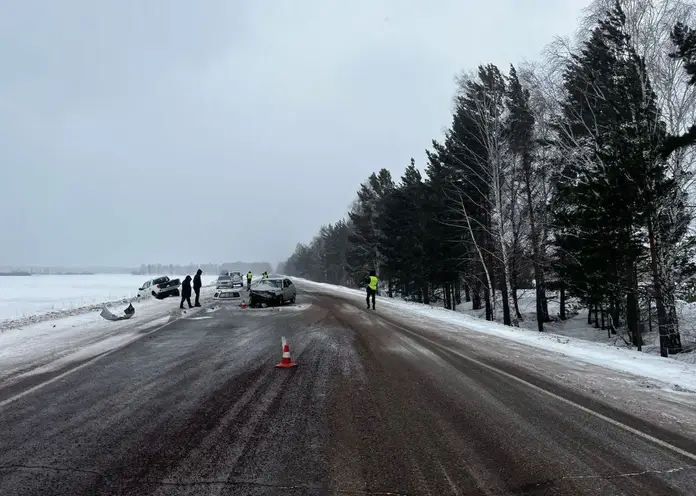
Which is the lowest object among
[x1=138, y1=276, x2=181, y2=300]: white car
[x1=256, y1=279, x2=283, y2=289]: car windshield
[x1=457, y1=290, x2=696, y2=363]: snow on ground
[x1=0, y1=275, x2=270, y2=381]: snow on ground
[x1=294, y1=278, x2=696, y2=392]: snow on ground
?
[x1=457, y1=290, x2=696, y2=363]: snow on ground

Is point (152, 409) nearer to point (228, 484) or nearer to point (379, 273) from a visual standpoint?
point (228, 484)

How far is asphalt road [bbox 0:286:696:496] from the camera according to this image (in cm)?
341

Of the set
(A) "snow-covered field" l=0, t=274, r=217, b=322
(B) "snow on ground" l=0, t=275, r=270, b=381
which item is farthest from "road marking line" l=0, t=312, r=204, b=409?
(A) "snow-covered field" l=0, t=274, r=217, b=322

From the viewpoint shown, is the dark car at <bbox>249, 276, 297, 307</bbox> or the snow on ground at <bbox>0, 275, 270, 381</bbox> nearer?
the snow on ground at <bbox>0, 275, 270, 381</bbox>

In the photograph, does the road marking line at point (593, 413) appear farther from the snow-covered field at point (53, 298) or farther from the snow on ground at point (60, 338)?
the snow-covered field at point (53, 298)

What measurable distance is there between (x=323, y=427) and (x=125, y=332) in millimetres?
10542

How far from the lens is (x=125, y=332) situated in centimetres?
1291

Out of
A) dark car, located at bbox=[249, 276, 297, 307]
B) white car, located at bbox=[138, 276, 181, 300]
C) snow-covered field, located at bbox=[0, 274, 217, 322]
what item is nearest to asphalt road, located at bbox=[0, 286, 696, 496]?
dark car, located at bbox=[249, 276, 297, 307]

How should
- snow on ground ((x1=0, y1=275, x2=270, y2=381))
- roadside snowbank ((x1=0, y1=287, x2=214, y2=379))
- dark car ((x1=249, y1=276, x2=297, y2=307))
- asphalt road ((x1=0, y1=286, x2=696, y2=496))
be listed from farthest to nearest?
dark car ((x1=249, y1=276, x2=297, y2=307)) → roadside snowbank ((x1=0, y1=287, x2=214, y2=379)) → snow on ground ((x1=0, y1=275, x2=270, y2=381)) → asphalt road ((x1=0, y1=286, x2=696, y2=496))

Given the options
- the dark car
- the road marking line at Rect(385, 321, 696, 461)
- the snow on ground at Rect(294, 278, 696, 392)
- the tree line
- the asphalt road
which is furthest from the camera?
the dark car

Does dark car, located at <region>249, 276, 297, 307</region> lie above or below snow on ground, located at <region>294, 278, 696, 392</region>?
above

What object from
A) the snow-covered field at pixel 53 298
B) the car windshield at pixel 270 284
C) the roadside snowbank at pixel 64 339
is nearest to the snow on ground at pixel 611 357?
the roadside snowbank at pixel 64 339

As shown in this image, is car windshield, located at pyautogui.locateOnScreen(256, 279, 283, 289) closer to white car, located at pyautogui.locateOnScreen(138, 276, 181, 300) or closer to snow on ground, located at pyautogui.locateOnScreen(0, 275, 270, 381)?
snow on ground, located at pyautogui.locateOnScreen(0, 275, 270, 381)

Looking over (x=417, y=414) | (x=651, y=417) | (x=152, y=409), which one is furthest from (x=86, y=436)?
(x=651, y=417)
